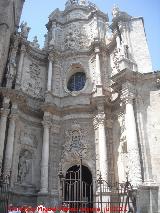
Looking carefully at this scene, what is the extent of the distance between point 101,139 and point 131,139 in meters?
2.61

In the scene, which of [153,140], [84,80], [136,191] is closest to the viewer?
[136,191]

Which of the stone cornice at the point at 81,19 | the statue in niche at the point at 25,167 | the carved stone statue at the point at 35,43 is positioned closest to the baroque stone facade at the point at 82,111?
the statue in niche at the point at 25,167

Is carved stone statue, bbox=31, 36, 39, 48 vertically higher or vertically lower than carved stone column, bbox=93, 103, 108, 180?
higher

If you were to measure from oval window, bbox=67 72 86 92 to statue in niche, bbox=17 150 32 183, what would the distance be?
5541mm

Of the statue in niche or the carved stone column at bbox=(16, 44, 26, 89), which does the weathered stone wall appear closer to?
the carved stone column at bbox=(16, 44, 26, 89)

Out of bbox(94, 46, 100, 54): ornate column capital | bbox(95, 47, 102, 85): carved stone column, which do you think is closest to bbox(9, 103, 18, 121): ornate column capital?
bbox(95, 47, 102, 85): carved stone column

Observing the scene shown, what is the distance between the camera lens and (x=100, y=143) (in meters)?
16.5

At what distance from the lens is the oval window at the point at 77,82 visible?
20.3m

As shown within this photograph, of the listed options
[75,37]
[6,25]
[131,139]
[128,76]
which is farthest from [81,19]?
[131,139]

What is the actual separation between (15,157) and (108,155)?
16.7 ft

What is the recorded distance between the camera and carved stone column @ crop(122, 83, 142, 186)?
13.3 metres

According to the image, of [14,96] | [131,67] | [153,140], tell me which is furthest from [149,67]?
[14,96]

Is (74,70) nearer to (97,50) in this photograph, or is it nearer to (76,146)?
(97,50)

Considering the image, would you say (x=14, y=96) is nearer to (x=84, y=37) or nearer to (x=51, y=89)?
(x=51, y=89)
